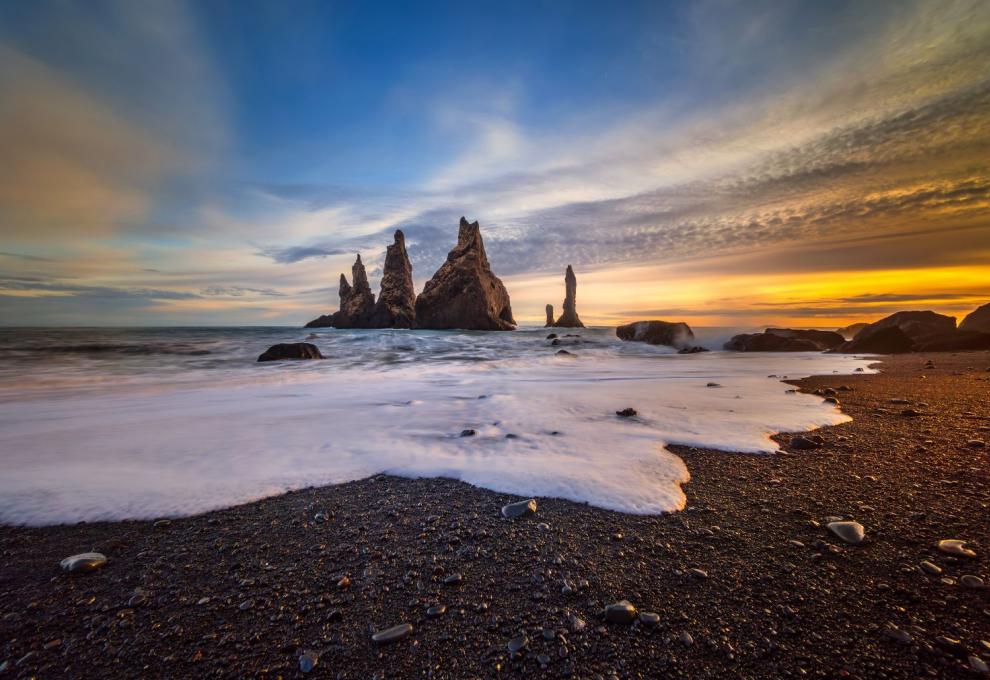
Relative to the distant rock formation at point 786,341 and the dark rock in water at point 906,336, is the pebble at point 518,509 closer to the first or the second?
the distant rock formation at point 786,341

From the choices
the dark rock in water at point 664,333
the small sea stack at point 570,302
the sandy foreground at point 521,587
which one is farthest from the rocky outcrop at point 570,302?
the sandy foreground at point 521,587

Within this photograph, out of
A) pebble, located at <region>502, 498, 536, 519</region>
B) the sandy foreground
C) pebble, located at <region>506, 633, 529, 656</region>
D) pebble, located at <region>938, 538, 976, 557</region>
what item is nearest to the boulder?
the sandy foreground

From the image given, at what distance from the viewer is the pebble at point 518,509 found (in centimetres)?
273

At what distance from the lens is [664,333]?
76.8 ft

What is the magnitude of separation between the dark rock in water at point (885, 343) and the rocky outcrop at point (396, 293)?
209 ft

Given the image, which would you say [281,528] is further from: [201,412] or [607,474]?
[201,412]

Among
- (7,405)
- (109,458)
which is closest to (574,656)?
(109,458)

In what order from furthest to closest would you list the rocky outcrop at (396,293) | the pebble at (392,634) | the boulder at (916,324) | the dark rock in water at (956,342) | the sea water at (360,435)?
the rocky outcrop at (396,293) → the boulder at (916,324) → the dark rock in water at (956,342) → the sea water at (360,435) → the pebble at (392,634)

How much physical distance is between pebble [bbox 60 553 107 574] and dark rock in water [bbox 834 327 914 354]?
22.8 m

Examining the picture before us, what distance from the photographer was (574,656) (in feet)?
5.12

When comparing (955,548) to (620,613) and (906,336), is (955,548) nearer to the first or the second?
(620,613)

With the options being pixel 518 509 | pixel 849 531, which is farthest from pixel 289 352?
pixel 849 531

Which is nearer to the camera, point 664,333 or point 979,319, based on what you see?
point 979,319

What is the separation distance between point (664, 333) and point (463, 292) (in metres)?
40.8
